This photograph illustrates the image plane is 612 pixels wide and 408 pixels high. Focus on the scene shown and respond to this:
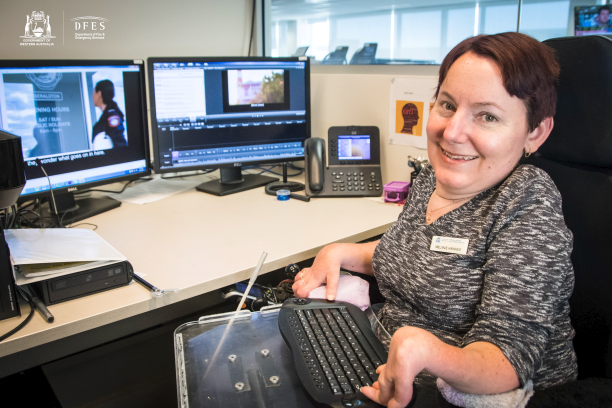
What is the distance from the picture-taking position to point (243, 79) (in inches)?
66.7

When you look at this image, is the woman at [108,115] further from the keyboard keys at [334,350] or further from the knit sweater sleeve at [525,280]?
the knit sweater sleeve at [525,280]

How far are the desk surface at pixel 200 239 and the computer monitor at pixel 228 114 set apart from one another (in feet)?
0.43

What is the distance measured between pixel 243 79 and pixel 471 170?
104 centimetres

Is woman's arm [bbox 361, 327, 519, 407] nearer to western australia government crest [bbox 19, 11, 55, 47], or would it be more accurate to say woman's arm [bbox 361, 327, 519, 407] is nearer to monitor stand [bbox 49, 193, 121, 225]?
monitor stand [bbox 49, 193, 121, 225]

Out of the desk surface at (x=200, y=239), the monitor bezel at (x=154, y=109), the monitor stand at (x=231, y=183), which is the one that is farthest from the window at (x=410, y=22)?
the desk surface at (x=200, y=239)

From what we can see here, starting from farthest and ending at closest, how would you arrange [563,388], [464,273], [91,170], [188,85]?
[188,85]
[91,170]
[464,273]
[563,388]

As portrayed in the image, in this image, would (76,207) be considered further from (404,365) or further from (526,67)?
(526,67)

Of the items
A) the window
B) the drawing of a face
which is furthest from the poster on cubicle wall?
the window

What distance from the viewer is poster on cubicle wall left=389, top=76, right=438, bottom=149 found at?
161 centimetres

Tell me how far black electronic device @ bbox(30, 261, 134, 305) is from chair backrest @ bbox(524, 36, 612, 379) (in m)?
0.93

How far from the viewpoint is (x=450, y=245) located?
35.5 inches

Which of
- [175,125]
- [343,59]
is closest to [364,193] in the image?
[175,125]

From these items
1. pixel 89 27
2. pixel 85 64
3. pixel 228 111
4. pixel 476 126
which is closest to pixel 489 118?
pixel 476 126

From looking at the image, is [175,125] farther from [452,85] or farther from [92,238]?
[452,85]
